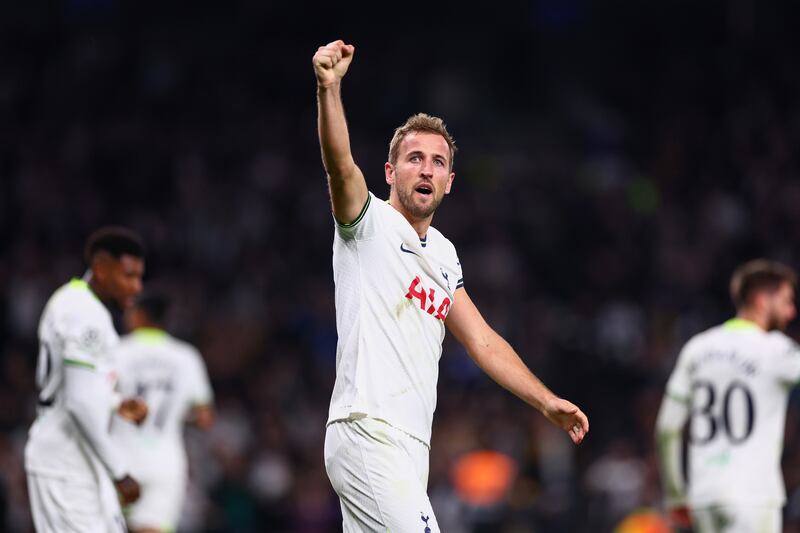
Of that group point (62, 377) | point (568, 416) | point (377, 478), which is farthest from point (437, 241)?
point (62, 377)

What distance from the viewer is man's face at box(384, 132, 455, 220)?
5594 mm

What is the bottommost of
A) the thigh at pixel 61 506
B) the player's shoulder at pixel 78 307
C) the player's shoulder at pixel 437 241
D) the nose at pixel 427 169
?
the thigh at pixel 61 506

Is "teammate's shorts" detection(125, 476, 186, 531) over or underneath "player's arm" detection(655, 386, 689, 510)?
underneath

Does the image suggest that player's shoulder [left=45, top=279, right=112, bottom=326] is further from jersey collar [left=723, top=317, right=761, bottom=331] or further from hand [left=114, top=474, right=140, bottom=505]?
jersey collar [left=723, top=317, right=761, bottom=331]

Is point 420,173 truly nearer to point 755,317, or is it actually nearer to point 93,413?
point 93,413

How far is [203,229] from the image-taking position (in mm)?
16656

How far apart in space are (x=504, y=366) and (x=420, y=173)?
3.07 feet

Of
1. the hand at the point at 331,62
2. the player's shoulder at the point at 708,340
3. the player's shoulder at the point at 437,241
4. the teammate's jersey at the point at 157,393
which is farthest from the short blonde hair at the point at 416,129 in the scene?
the teammate's jersey at the point at 157,393

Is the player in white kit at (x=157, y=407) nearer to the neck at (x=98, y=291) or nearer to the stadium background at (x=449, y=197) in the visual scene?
the neck at (x=98, y=291)

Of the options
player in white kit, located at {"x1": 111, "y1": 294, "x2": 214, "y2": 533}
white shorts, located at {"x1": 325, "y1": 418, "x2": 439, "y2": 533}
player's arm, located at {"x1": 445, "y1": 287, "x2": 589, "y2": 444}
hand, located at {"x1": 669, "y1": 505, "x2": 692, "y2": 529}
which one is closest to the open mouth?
player's arm, located at {"x1": 445, "y1": 287, "x2": 589, "y2": 444}

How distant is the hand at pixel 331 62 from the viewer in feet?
16.3

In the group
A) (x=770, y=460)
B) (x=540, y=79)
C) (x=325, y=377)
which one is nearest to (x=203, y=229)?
(x=325, y=377)

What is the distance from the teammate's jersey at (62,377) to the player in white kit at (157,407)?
299 centimetres

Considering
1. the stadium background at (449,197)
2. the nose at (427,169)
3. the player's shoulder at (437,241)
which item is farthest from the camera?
the stadium background at (449,197)
